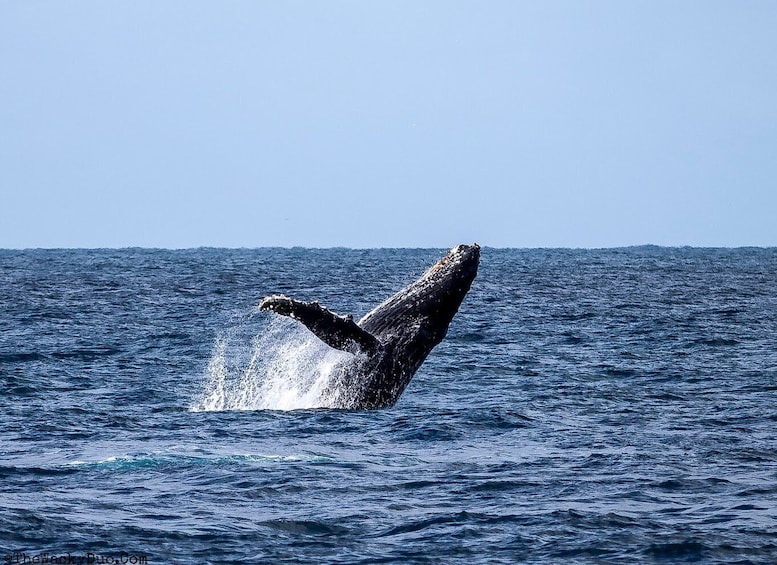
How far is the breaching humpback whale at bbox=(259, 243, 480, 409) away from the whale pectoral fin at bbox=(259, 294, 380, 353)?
1.20 feet

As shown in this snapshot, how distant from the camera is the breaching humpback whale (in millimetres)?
16672

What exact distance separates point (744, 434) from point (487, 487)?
4.58 metres

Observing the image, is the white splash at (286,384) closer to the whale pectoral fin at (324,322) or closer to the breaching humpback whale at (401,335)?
the breaching humpback whale at (401,335)

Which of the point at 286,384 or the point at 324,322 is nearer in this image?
the point at 324,322

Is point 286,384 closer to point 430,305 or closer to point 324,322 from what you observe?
point 430,305

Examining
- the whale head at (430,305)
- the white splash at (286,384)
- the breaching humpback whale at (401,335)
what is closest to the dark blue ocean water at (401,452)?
the white splash at (286,384)

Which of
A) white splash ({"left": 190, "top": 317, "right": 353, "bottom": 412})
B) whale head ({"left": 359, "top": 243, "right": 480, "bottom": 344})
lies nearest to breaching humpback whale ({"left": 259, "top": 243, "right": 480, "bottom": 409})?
whale head ({"left": 359, "top": 243, "right": 480, "bottom": 344})

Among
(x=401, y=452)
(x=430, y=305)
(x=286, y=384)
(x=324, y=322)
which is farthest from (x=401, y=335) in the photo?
(x=401, y=452)

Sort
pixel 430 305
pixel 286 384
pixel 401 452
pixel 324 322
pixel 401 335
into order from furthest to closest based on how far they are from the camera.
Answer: pixel 286 384 → pixel 430 305 → pixel 401 335 → pixel 324 322 → pixel 401 452

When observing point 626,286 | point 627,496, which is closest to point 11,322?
point 627,496

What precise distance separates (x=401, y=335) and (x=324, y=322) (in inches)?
75.1

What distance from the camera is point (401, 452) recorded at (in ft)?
46.8

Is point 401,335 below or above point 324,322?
below

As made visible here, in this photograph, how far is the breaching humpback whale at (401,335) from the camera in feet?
54.7
